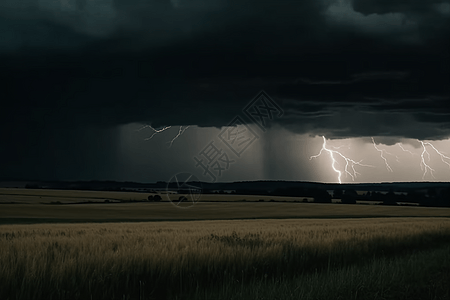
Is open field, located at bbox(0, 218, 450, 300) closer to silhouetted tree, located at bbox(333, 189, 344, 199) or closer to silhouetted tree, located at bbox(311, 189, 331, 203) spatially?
silhouetted tree, located at bbox(311, 189, 331, 203)

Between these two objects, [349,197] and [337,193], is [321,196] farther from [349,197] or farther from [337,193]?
[337,193]

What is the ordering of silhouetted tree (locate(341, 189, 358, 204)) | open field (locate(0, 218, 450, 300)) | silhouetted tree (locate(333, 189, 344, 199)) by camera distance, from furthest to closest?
silhouetted tree (locate(333, 189, 344, 199)) → silhouetted tree (locate(341, 189, 358, 204)) → open field (locate(0, 218, 450, 300))

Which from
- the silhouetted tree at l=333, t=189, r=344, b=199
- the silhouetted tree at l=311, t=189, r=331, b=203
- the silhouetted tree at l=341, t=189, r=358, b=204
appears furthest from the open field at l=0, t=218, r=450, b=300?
the silhouetted tree at l=333, t=189, r=344, b=199

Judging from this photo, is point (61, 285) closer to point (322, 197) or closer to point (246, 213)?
point (246, 213)

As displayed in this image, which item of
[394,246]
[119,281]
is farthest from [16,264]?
[394,246]

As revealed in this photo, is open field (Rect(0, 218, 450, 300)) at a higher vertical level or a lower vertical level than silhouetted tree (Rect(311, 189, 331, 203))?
lower

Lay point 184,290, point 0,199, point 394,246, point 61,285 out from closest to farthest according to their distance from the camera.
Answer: point 61,285 < point 184,290 < point 394,246 < point 0,199

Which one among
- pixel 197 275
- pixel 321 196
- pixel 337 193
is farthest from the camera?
pixel 337 193

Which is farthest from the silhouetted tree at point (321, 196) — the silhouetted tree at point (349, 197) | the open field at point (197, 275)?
the open field at point (197, 275)

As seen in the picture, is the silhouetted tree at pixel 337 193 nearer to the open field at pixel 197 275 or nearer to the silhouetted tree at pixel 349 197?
the silhouetted tree at pixel 349 197

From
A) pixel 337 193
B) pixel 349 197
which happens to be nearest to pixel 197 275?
pixel 349 197

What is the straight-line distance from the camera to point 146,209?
59.2 metres

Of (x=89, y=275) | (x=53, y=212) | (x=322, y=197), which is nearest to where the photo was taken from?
(x=89, y=275)

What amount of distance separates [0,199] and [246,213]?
128 feet
